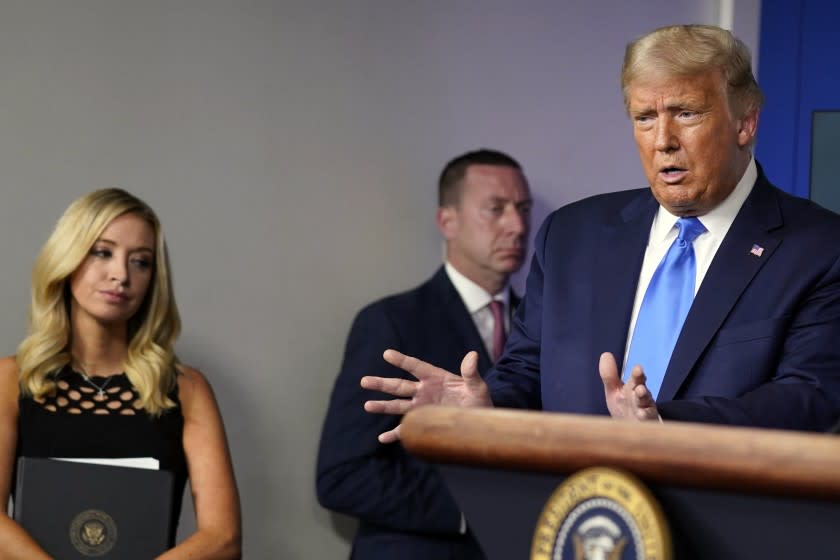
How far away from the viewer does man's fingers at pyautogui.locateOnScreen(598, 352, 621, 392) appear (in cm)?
159

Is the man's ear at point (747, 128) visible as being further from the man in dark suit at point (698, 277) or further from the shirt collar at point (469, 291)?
the shirt collar at point (469, 291)

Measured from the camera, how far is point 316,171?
4.33m

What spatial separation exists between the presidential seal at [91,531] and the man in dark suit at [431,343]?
39.4 inches

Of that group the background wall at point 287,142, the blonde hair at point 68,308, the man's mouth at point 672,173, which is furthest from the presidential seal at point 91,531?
the man's mouth at point 672,173

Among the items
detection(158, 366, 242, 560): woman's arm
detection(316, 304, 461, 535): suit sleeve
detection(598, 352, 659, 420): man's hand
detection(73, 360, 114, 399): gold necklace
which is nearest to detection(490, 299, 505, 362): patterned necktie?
detection(316, 304, 461, 535): suit sleeve

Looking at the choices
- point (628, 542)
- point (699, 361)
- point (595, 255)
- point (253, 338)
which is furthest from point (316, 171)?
point (628, 542)

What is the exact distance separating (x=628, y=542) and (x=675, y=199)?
3.86 ft

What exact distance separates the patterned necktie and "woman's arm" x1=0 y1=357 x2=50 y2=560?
158 centimetres

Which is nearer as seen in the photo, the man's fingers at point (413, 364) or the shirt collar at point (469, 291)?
the man's fingers at point (413, 364)

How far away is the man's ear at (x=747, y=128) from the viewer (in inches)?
90.6

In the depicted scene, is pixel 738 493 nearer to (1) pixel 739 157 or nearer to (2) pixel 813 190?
(1) pixel 739 157

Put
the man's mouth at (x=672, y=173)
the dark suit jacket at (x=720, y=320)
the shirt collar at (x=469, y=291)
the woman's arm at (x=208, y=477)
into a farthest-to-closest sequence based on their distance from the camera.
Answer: the shirt collar at (x=469, y=291)
the woman's arm at (x=208, y=477)
the man's mouth at (x=672, y=173)
the dark suit jacket at (x=720, y=320)

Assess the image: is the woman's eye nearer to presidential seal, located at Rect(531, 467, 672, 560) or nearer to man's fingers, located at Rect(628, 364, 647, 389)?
man's fingers, located at Rect(628, 364, 647, 389)

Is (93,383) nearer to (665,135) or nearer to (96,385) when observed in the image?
(96,385)
